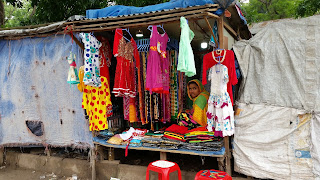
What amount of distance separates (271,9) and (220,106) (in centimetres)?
1217

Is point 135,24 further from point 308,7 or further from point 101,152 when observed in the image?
point 308,7

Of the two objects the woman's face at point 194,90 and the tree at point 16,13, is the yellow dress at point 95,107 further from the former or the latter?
the tree at point 16,13

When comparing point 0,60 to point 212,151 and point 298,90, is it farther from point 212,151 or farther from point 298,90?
point 298,90

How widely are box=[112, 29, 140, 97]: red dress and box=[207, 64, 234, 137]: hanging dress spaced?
1676 mm

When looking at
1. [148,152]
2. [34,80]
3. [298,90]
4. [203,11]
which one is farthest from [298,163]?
[34,80]

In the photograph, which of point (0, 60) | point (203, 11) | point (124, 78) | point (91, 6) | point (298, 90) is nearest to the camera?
point (203, 11)

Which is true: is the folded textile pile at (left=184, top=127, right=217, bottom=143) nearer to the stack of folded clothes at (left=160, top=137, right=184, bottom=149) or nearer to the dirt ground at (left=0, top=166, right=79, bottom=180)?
the stack of folded clothes at (left=160, top=137, right=184, bottom=149)

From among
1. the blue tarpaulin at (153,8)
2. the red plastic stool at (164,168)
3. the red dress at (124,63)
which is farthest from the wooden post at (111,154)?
the blue tarpaulin at (153,8)

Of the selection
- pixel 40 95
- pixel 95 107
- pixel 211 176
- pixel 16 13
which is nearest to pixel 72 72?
pixel 95 107

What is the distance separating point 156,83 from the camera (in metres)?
4.31

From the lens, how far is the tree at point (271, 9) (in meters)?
11.9

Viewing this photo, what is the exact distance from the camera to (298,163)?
3670 millimetres

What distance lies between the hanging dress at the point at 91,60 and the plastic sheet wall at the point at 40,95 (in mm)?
534

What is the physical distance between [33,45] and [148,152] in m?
3.70
